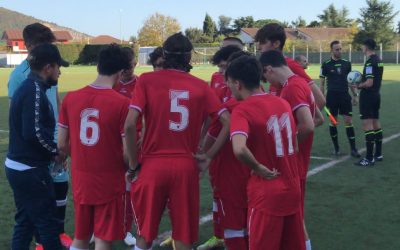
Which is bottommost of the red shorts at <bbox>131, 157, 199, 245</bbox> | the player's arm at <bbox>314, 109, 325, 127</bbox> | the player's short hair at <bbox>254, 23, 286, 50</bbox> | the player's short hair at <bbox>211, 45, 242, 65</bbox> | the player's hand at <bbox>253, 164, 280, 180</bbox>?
the red shorts at <bbox>131, 157, 199, 245</bbox>

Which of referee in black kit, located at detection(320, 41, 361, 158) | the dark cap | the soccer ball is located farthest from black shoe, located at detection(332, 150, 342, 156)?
the dark cap

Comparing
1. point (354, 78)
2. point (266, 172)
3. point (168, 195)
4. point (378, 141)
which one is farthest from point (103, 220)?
point (354, 78)

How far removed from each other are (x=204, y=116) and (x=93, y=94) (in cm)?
85

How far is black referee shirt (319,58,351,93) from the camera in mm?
10212

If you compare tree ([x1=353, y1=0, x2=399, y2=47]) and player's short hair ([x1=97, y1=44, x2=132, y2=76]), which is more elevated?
tree ([x1=353, y1=0, x2=399, y2=47])

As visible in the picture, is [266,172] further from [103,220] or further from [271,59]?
[103,220]

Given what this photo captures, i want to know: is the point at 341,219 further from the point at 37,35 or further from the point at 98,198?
the point at 37,35

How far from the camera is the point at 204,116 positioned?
3.93 meters

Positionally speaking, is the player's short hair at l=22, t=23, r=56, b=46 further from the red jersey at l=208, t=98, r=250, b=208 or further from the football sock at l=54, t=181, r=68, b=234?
the red jersey at l=208, t=98, r=250, b=208

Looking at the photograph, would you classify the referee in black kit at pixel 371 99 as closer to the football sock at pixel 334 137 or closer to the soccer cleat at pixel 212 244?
the football sock at pixel 334 137

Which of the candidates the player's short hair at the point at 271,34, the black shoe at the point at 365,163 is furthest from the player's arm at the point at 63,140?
the black shoe at the point at 365,163

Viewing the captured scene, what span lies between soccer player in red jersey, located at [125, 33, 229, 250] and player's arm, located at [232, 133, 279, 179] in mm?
494

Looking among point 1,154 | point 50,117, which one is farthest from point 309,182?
point 1,154

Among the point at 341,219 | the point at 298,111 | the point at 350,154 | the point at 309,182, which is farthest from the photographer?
the point at 350,154
